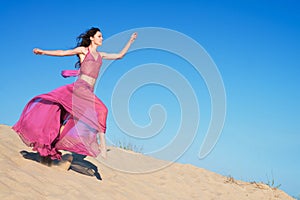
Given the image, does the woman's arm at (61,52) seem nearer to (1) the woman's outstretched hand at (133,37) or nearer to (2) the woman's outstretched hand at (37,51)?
(2) the woman's outstretched hand at (37,51)

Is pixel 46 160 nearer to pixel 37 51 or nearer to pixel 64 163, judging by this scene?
pixel 64 163

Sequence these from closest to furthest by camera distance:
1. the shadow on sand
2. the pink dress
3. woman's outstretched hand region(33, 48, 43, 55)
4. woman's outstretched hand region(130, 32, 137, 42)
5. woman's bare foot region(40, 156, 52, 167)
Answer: woman's outstretched hand region(33, 48, 43, 55)
the pink dress
woman's bare foot region(40, 156, 52, 167)
the shadow on sand
woman's outstretched hand region(130, 32, 137, 42)

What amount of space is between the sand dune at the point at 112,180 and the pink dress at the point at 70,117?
18.5 inches

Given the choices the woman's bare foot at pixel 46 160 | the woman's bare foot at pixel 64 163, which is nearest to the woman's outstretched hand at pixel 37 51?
the woman's bare foot at pixel 46 160

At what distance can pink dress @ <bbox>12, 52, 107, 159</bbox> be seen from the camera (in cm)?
618

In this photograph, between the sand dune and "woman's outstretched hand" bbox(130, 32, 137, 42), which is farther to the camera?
"woman's outstretched hand" bbox(130, 32, 137, 42)

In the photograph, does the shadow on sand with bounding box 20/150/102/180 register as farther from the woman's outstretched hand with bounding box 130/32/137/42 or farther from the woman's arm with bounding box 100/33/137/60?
the woman's outstretched hand with bounding box 130/32/137/42

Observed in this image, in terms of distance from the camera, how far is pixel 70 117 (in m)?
6.46

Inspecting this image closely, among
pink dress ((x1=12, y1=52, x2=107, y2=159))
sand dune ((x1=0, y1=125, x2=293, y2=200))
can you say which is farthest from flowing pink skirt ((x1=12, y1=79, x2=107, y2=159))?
sand dune ((x1=0, y1=125, x2=293, y2=200))

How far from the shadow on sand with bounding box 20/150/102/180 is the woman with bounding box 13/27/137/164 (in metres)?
0.30

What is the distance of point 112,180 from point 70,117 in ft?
5.08

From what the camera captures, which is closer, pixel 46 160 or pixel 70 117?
pixel 46 160

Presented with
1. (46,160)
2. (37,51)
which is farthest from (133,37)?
(46,160)

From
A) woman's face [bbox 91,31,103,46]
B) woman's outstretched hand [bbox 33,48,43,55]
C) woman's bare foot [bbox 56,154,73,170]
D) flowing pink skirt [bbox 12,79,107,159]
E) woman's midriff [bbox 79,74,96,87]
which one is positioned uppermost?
woman's face [bbox 91,31,103,46]
